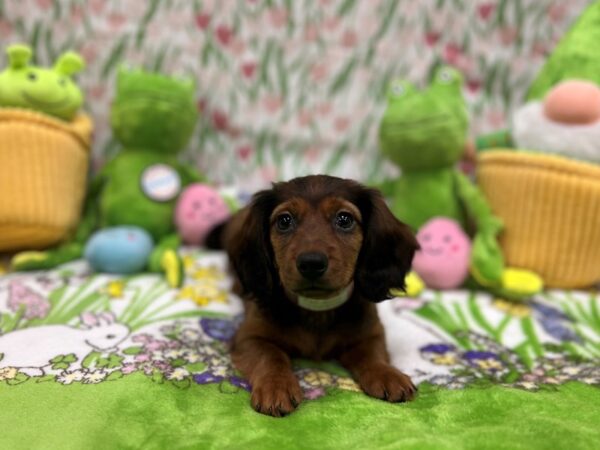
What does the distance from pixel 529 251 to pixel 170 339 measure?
51.2 inches

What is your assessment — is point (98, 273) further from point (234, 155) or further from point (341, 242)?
point (341, 242)

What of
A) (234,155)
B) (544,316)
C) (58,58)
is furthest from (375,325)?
Result: (58,58)

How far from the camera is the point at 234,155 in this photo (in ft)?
8.51

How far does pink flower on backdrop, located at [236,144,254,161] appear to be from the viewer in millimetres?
2588

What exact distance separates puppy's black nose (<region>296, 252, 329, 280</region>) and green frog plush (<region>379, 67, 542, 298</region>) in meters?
0.95

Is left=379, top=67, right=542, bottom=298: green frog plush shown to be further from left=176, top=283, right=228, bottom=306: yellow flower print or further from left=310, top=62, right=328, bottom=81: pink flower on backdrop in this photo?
left=176, top=283, right=228, bottom=306: yellow flower print

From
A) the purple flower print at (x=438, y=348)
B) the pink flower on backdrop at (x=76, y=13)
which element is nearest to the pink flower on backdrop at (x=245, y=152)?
the pink flower on backdrop at (x=76, y=13)

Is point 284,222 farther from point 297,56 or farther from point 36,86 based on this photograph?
point 297,56

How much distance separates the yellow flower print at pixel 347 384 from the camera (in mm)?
1308

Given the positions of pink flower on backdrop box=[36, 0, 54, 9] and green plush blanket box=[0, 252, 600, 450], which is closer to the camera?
green plush blanket box=[0, 252, 600, 450]

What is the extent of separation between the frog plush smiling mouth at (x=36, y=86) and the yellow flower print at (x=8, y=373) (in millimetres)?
1122

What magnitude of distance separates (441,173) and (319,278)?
3.61 ft

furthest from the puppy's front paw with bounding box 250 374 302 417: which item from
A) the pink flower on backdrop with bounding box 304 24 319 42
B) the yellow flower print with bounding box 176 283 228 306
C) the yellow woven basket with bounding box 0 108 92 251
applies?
the pink flower on backdrop with bounding box 304 24 319 42

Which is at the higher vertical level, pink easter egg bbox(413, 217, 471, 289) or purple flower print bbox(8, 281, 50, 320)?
pink easter egg bbox(413, 217, 471, 289)
